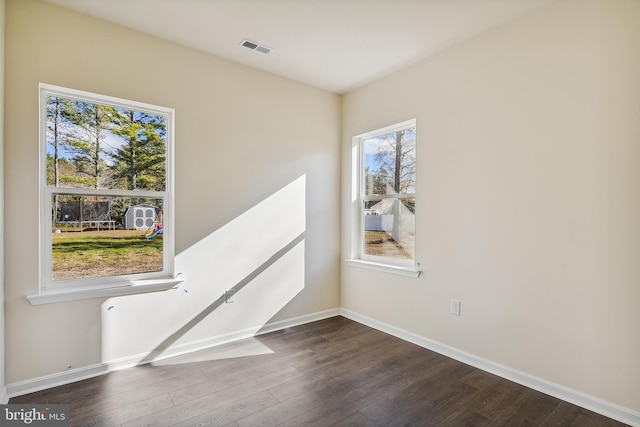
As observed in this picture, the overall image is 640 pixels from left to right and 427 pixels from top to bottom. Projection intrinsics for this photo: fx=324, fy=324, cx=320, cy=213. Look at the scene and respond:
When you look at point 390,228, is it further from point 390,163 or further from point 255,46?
point 255,46

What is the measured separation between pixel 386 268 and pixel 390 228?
45cm

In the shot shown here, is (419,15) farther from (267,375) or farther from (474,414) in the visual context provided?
(267,375)

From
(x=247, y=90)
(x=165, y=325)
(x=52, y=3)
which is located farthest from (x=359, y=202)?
(x=52, y=3)

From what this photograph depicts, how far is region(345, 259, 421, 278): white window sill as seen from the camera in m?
3.21

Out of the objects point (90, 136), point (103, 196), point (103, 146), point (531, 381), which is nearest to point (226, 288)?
point (103, 196)

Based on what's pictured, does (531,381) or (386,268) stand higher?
(386,268)

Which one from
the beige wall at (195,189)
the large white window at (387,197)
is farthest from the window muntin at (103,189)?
the large white window at (387,197)

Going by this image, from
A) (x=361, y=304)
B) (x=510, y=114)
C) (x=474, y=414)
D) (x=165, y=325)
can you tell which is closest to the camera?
(x=474, y=414)

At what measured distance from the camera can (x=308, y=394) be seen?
226cm

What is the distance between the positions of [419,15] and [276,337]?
10.2 ft

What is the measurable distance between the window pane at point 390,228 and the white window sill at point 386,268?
15 cm

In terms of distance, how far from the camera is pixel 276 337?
3289mm

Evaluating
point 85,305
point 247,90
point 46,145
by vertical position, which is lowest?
point 85,305

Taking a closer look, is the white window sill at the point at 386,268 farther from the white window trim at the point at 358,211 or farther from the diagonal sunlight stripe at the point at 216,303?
the diagonal sunlight stripe at the point at 216,303
